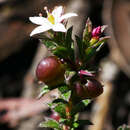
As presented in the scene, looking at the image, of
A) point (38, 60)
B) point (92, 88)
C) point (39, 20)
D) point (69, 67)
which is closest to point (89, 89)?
point (92, 88)

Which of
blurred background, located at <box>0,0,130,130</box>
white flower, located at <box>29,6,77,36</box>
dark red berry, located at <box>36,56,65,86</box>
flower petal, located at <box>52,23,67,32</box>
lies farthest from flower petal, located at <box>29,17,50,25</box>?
blurred background, located at <box>0,0,130,130</box>

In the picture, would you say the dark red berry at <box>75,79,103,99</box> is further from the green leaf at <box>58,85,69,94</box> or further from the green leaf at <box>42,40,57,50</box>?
the green leaf at <box>42,40,57,50</box>

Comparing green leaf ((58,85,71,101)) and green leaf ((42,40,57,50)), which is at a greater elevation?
green leaf ((42,40,57,50))

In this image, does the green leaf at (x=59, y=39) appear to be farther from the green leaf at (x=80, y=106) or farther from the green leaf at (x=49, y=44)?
the green leaf at (x=80, y=106)

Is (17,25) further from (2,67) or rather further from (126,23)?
(126,23)

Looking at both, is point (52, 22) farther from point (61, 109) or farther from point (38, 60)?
point (38, 60)
